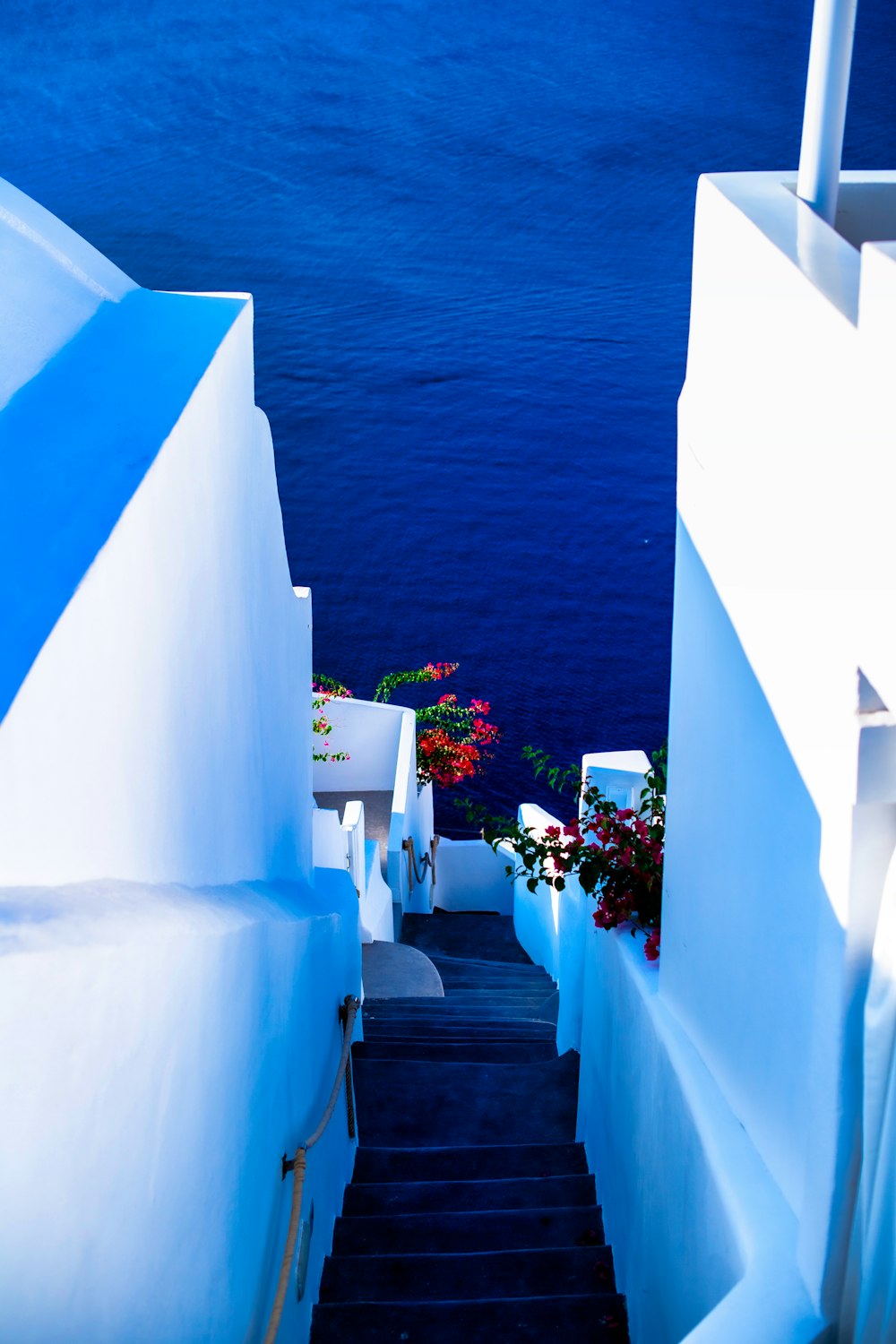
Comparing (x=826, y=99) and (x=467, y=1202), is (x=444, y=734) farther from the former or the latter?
(x=826, y=99)

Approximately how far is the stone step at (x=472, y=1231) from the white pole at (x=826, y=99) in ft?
10.5

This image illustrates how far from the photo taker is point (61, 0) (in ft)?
89.1

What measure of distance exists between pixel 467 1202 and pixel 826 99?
358 cm

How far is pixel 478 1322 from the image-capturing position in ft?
11.6

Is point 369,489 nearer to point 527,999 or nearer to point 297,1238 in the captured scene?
point 527,999

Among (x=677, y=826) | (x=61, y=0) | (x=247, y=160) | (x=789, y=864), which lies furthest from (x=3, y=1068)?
(x=61, y=0)

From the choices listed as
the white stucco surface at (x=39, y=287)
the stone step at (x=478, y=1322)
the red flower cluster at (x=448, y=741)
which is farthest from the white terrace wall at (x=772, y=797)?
the red flower cluster at (x=448, y=741)

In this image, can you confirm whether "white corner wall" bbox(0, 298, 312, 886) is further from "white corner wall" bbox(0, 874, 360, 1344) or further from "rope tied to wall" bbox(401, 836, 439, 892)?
"rope tied to wall" bbox(401, 836, 439, 892)

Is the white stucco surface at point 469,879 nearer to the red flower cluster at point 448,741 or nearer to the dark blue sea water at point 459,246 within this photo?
the red flower cluster at point 448,741

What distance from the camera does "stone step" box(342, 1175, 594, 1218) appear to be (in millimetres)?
4301

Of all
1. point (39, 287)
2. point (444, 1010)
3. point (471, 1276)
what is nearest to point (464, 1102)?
point (471, 1276)

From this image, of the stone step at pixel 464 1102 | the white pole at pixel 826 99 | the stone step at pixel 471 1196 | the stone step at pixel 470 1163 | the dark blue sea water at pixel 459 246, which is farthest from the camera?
the dark blue sea water at pixel 459 246

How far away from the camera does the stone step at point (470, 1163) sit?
4.60 meters

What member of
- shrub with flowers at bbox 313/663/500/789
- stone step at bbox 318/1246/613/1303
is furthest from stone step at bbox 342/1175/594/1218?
shrub with flowers at bbox 313/663/500/789
